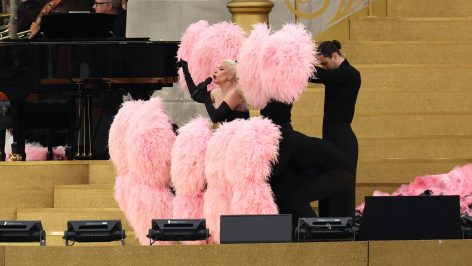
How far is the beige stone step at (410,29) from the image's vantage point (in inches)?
494

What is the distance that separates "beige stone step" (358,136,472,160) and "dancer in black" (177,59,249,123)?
2337 millimetres

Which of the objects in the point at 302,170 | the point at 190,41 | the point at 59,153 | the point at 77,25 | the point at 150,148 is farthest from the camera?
the point at 59,153

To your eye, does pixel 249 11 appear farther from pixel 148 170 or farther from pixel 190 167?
pixel 190 167

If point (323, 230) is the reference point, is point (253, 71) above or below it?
above

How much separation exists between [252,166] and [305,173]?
1.51ft

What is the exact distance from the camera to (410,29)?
41.3 feet

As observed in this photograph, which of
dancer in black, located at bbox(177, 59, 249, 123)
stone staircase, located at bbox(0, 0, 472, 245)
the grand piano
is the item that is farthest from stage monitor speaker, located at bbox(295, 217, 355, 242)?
the grand piano

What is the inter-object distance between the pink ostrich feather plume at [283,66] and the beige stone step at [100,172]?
126 inches

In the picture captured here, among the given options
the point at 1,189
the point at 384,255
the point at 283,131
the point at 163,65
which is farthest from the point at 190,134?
the point at 163,65

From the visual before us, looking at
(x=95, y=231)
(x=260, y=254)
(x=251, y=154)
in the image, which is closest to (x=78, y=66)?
(x=251, y=154)

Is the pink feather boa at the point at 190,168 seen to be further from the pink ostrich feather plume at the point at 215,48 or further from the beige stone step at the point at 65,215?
the beige stone step at the point at 65,215

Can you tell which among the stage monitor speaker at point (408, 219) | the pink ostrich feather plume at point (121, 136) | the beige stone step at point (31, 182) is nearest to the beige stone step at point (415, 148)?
the beige stone step at point (31, 182)

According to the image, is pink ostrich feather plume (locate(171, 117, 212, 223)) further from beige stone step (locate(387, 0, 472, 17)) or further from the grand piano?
beige stone step (locate(387, 0, 472, 17))

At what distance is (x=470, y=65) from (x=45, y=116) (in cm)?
401
